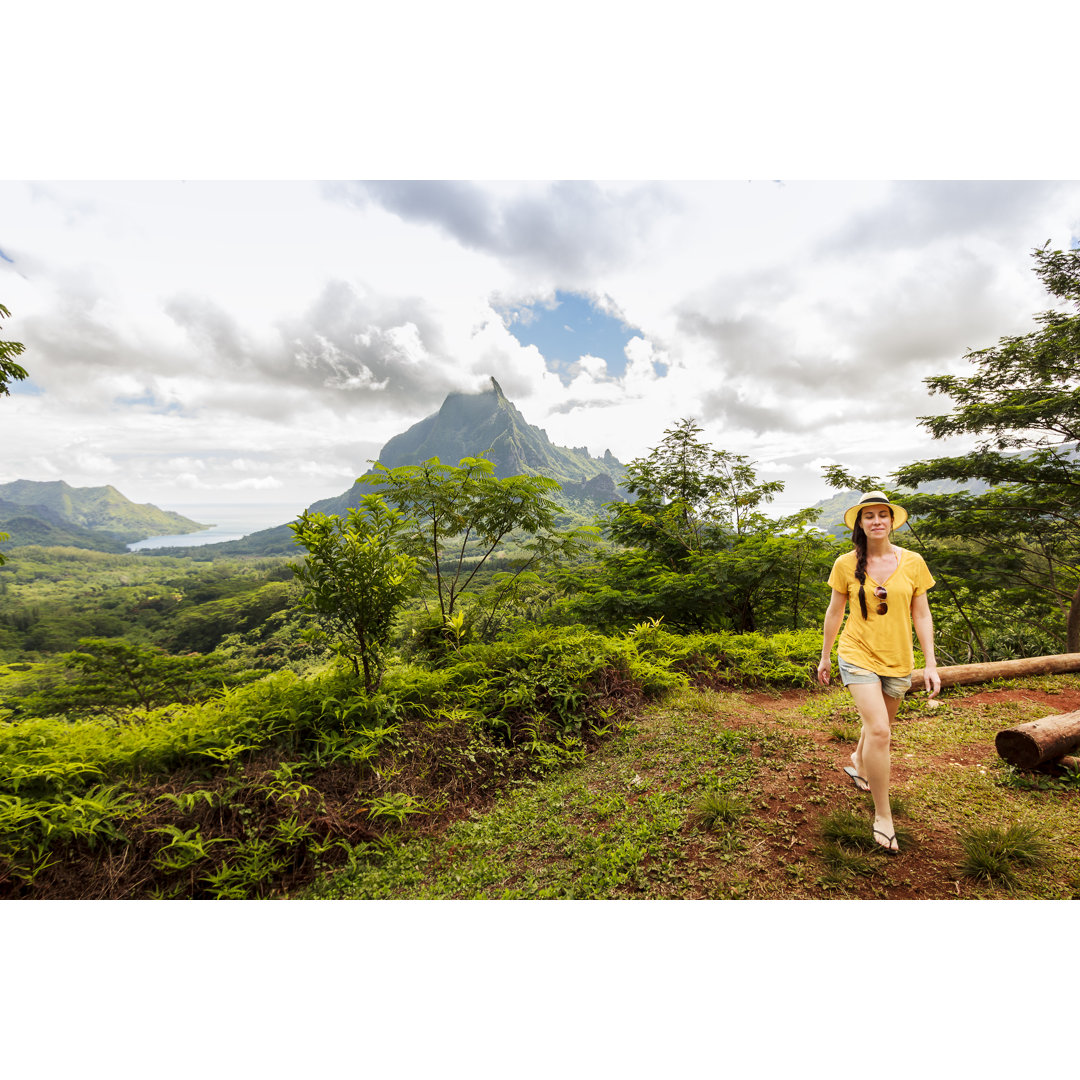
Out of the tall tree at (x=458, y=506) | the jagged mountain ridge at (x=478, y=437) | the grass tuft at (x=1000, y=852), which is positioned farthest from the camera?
the jagged mountain ridge at (x=478, y=437)

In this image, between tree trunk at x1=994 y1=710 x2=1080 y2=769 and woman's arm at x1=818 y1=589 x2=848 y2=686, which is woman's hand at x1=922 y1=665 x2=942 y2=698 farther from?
tree trunk at x1=994 y1=710 x2=1080 y2=769

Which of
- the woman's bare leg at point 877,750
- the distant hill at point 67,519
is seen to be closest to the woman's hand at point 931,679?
the woman's bare leg at point 877,750

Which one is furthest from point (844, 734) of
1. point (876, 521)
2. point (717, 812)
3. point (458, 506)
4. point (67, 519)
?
point (67, 519)

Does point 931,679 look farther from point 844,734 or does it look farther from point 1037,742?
point 844,734

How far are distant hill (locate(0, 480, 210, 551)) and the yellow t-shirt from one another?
7342 inches

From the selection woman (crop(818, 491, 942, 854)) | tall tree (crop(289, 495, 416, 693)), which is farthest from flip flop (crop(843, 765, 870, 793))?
tall tree (crop(289, 495, 416, 693))

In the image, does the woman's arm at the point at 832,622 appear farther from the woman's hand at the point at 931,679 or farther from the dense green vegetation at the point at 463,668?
the dense green vegetation at the point at 463,668

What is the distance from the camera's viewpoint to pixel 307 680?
4.12 metres

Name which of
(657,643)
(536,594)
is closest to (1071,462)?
(657,643)

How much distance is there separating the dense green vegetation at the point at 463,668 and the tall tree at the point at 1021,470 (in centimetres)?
5

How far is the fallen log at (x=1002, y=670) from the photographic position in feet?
17.0

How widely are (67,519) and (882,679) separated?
885ft

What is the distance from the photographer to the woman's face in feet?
8.73

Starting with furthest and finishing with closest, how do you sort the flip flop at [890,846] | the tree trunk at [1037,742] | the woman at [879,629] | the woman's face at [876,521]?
the tree trunk at [1037,742]
the woman's face at [876,521]
the woman at [879,629]
the flip flop at [890,846]
